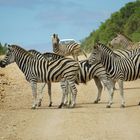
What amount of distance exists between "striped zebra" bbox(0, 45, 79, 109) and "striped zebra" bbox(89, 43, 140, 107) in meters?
0.79

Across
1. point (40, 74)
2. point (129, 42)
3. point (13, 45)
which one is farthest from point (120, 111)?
point (129, 42)

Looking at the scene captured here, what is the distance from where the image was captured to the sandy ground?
13.4 m

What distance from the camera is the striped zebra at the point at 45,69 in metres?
19.1

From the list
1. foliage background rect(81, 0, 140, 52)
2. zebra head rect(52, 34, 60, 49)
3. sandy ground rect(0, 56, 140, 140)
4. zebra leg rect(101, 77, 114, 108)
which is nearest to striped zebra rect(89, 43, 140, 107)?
zebra leg rect(101, 77, 114, 108)

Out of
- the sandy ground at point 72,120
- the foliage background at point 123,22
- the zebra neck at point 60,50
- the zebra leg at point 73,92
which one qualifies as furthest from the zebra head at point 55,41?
the foliage background at point 123,22

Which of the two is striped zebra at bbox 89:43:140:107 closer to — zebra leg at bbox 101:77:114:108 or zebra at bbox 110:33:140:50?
zebra leg at bbox 101:77:114:108

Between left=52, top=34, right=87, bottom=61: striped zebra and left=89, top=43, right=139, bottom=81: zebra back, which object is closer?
left=89, top=43, right=139, bottom=81: zebra back

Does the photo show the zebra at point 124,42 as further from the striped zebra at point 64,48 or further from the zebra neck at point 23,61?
the zebra neck at point 23,61

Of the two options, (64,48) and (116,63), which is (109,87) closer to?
(116,63)

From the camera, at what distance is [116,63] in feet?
63.5

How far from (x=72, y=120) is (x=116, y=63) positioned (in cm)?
426

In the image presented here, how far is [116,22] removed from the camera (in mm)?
74688

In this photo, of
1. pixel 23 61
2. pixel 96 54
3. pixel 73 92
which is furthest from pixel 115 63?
pixel 23 61

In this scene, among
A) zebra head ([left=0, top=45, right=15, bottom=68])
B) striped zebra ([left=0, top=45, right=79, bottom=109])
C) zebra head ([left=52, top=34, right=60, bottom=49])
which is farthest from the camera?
zebra head ([left=52, top=34, right=60, bottom=49])
